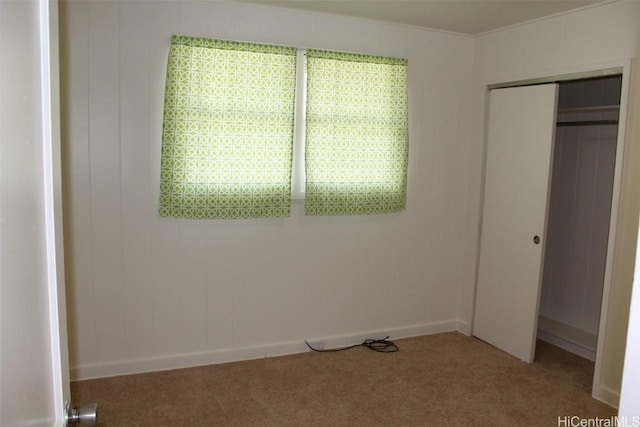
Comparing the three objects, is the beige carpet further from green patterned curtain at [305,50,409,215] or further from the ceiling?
the ceiling

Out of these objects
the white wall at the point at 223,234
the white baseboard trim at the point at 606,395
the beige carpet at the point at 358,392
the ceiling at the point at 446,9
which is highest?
the ceiling at the point at 446,9

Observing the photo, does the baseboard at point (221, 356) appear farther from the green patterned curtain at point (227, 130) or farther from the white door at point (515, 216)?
the green patterned curtain at point (227, 130)

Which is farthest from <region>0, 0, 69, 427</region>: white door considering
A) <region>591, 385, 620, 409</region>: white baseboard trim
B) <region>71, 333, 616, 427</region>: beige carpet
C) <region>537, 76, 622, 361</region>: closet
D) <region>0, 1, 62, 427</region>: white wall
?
<region>537, 76, 622, 361</region>: closet

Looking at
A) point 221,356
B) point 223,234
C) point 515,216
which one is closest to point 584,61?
point 515,216

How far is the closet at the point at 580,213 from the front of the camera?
3.99 m

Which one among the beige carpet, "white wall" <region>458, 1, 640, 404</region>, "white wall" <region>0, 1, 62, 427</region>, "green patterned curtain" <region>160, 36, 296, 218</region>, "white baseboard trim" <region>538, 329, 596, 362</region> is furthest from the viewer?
"white baseboard trim" <region>538, 329, 596, 362</region>

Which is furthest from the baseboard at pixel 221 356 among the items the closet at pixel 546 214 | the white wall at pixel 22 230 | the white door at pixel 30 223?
→ the white wall at pixel 22 230

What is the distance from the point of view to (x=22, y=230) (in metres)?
0.72

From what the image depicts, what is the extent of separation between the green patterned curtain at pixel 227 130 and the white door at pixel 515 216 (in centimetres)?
163

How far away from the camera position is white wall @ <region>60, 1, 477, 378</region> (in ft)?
10.6

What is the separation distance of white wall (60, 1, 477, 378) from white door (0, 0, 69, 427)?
7.84 ft

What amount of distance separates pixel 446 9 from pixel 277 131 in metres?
1.38

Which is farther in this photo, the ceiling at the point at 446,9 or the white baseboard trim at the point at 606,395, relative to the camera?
the ceiling at the point at 446,9

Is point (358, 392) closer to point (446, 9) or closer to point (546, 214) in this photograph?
point (546, 214)
